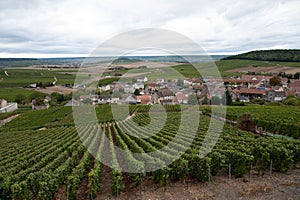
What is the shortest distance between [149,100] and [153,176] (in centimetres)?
5730

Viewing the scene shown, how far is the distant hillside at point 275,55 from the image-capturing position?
136 m

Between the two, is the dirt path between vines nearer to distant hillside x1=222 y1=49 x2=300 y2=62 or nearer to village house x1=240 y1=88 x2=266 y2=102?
village house x1=240 y1=88 x2=266 y2=102

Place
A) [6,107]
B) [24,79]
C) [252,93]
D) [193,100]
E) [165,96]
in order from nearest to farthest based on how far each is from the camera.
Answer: [193,100] < [6,107] < [165,96] < [252,93] < [24,79]

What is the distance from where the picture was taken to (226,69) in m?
139

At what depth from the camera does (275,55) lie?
150m

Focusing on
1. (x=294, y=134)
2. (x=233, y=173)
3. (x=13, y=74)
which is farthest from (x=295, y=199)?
(x=13, y=74)

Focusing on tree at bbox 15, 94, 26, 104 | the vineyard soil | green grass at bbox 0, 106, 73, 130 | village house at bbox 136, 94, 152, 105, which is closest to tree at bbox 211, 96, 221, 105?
village house at bbox 136, 94, 152, 105

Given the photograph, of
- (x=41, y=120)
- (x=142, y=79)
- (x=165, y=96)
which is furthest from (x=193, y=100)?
(x=142, y=79)

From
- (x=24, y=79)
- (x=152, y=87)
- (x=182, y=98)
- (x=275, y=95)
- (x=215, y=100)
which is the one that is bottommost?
(x=182, y=98)

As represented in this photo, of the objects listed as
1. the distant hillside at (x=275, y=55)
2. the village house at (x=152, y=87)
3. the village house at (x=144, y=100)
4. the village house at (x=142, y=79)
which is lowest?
the village house at (x=144, y=100)

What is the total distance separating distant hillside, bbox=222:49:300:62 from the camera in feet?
445

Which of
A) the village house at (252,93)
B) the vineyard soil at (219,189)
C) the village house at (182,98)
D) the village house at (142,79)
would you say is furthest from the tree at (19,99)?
the vineyard soil at (219,189)

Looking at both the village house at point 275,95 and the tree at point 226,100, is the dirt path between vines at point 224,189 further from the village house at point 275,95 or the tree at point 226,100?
the village house at point 275,95

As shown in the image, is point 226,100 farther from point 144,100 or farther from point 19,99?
point 19,99
